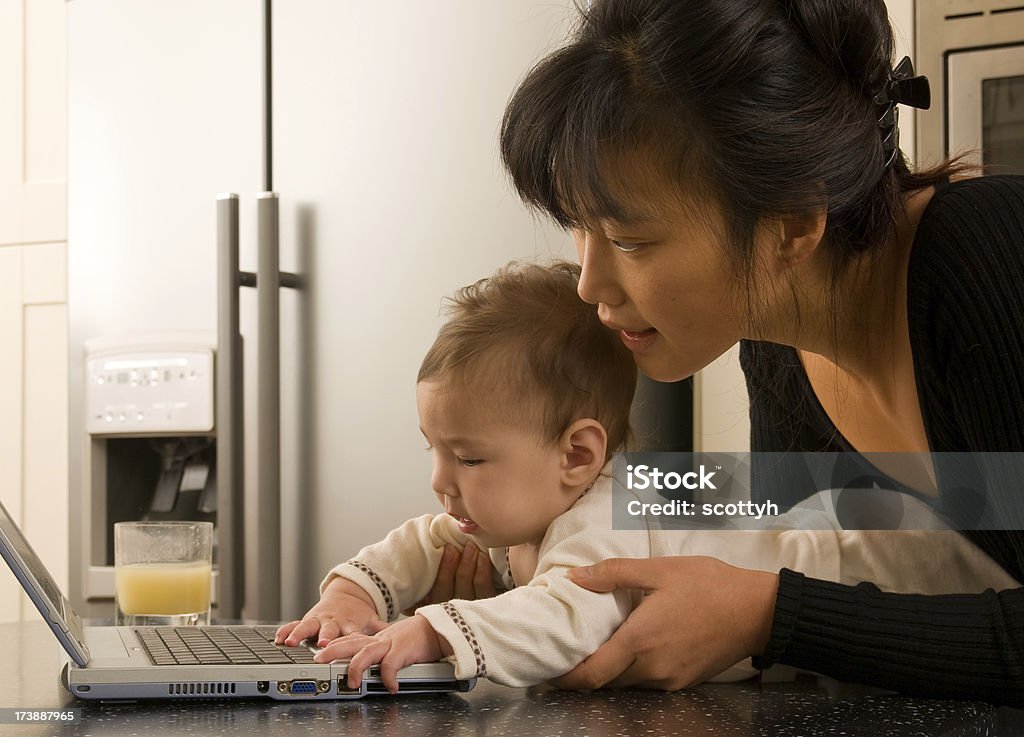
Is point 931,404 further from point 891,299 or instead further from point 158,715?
point 158,715

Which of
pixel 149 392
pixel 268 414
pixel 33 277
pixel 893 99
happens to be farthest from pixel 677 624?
pixel 33 277

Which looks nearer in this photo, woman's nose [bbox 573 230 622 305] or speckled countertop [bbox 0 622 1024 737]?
speckled countertop [bbox 0 622 1024 737]

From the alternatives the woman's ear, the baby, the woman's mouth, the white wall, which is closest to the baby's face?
the baby

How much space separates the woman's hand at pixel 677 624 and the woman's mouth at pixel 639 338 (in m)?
0.21

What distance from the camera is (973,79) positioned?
1.26 metres

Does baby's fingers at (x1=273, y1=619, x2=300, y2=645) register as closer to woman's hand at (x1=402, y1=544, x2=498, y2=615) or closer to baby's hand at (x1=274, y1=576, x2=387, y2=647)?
baby's hand at (x1=274, y1=576, x2=387, y2=647)

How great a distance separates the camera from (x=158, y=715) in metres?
0.58

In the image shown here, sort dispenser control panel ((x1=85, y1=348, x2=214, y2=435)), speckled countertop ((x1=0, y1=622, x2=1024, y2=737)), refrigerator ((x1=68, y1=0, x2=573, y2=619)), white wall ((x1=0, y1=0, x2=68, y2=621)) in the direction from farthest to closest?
white wall ((x1=0, y1=0, x2=68, y2=621)) → dispenser control panel ((x1=85, y1=348, x2=214, y2=435)) → refrigerator ((x1=68, y1=0, x2=573, y2=619)) → speckled countertop ((x1=0, y1=622, x2=1024, y2=737))

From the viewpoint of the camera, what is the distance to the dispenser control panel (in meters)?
1.70

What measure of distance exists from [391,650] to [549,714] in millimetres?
101

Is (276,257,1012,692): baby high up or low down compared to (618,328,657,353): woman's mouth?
down

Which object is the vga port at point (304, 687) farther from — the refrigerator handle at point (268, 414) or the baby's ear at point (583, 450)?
the refrigerator handle at point (268, 414)

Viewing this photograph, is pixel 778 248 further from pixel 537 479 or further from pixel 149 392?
pixel 149 392

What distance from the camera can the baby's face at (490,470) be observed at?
2.66ft
